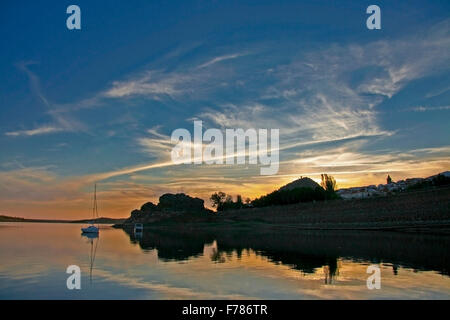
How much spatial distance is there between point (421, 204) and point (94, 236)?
52.5 meters

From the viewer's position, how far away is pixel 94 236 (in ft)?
210

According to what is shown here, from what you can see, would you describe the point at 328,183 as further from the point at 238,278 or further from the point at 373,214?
the point at 238,278

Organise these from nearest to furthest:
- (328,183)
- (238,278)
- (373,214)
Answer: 1. (238,278)
2. (373,214)
3. (328,183)

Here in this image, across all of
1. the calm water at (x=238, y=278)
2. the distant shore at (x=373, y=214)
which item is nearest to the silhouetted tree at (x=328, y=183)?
the distant shore at (x=373, y=214)

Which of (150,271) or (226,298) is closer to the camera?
(226,298)

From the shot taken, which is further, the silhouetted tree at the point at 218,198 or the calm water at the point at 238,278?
the silhouetted tree at the point at 218,198

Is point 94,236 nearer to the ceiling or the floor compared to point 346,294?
nearer to the floor

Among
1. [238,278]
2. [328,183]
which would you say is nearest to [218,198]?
[328,183]

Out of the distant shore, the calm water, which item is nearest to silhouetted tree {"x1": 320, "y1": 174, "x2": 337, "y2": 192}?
the distant shore

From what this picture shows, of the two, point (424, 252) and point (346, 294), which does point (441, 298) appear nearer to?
point (346, 294)

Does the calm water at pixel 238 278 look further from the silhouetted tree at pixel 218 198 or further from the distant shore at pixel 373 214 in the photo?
the silhouetted tree at pixel 218 198
